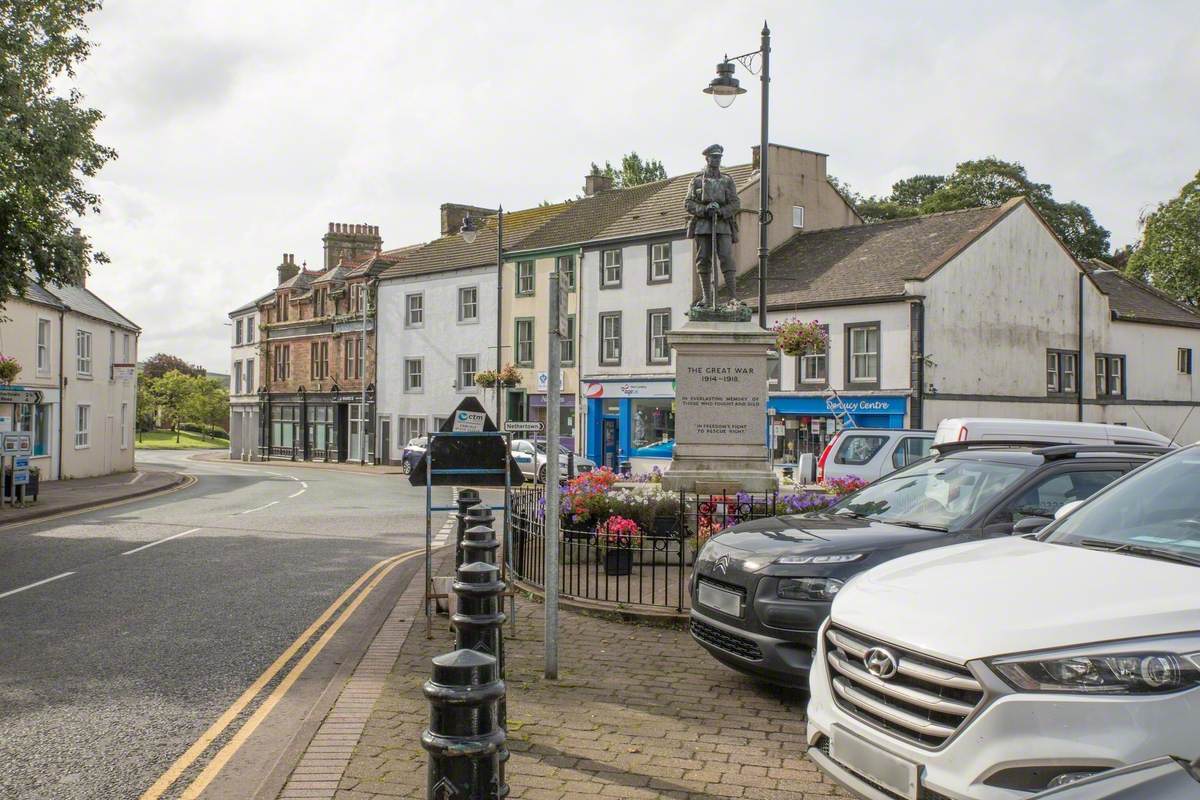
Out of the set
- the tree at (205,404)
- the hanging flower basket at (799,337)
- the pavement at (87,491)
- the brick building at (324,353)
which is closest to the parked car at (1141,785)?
the hanging flower basket at (799,337)

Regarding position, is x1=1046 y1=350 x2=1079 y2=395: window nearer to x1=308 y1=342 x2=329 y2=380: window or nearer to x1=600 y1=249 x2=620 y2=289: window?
x1=600 y1=249 x2=620 y2=289: window

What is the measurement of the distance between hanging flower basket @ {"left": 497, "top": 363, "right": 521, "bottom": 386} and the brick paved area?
108 feet

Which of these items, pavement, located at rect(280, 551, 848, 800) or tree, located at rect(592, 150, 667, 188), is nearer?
pavement, located at rect(280, 551, 848, 800)

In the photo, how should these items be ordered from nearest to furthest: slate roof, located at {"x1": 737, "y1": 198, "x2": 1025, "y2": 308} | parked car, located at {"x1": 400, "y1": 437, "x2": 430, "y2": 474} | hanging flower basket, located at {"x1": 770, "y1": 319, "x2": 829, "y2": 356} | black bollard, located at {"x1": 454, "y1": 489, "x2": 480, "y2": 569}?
black bollard, located at {"x1": 454, "y1": 489, "x2": 480, "y2": 569}
hanging flower basket, located at {"x1": 770, "y1": 319, "x2": 829, "y2": 356}
slate roof, located at {"x1": 737, "y1": 198, "x2": 1025, "y2": 308}
parked car, located at {"x1": 400, "y1": 437, "x2": 430, "y2": 474}

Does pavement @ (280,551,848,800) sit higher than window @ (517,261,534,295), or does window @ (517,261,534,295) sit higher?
window @ (517,261,534,295)

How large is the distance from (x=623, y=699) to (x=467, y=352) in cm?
4169

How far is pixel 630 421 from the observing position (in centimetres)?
4097

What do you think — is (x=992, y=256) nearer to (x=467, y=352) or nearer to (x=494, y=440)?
(x=467, y=352)

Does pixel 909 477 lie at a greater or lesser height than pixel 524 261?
lesser

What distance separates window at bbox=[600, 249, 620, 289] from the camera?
4203 centimetres

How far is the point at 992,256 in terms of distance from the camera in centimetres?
3438

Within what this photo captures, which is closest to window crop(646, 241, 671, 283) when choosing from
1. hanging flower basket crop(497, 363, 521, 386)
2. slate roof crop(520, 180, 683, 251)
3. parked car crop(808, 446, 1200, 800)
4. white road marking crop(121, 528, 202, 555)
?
slate roof crop(520, 180, 683, 251)

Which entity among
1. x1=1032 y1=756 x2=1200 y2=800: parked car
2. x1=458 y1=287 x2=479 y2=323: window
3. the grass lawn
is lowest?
the grass lawn

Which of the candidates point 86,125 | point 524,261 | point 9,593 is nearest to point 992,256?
point 524,261
